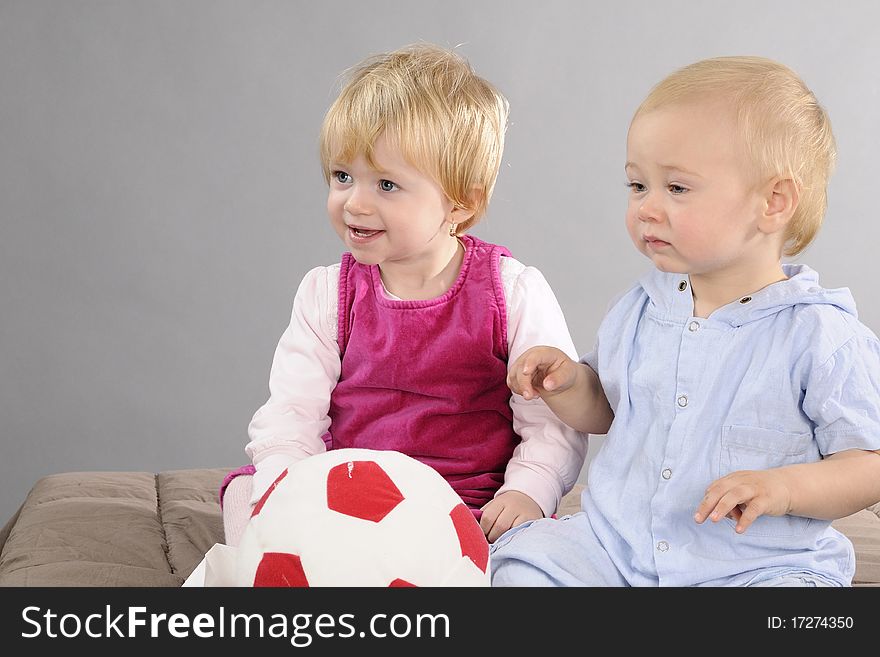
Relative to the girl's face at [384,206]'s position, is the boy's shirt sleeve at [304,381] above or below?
below

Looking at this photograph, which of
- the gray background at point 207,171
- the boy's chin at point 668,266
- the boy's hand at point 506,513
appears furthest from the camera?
the gray background at point 207,171

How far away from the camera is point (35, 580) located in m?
1.80

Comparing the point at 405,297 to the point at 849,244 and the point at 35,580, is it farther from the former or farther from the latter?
the point at 849,244

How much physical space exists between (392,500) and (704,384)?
1.49 ft

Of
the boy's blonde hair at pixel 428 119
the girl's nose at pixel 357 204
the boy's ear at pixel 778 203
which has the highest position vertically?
the boy's blonde hair at pixel 428 119

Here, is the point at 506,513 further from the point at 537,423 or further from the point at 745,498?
the point at 745,498

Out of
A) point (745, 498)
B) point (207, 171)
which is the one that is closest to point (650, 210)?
point (745, 498)

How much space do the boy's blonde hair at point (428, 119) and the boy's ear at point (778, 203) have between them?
0.55 metres

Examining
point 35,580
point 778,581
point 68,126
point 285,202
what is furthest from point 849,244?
point 35,580

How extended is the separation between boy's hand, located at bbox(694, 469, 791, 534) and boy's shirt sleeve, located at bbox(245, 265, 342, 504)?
0.79 meters

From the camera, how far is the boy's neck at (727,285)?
62.1 inches

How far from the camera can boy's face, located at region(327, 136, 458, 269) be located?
1848 mm

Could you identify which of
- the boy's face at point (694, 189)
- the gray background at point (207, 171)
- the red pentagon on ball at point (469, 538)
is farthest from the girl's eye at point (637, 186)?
the gray background at point (207, 171)

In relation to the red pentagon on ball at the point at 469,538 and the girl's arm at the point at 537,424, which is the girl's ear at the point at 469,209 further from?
the red pentagon on ball at the point at 469,538
